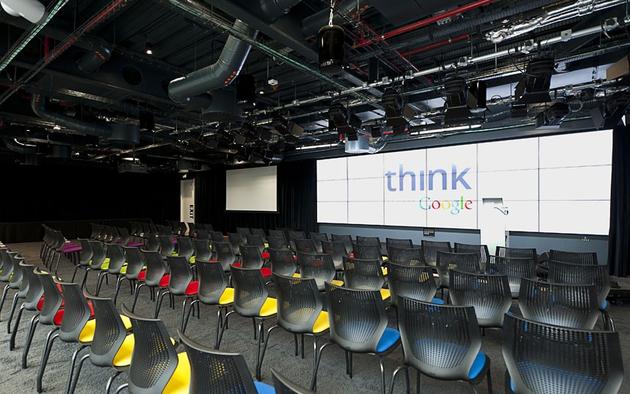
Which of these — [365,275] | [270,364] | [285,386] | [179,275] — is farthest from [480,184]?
[285,386]

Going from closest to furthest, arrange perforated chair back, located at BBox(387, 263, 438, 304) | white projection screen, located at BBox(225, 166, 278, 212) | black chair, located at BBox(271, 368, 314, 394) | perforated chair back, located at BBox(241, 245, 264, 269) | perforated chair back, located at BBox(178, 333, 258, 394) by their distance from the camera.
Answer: black chair, located at BBox(271, 368, 314, 394) < perforated chair back, located at BBox(178, 333, 258, 394) < perforated chair back, located at BBox(387, 263, 438, 304) < perforated chair back, located at BBox(241, 245, 264, 269) < white projection screen, located at BBox(225, 166, 278, 212)

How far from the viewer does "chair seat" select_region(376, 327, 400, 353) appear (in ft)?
7.55

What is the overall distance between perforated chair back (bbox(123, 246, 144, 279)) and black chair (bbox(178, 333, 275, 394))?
362 cm

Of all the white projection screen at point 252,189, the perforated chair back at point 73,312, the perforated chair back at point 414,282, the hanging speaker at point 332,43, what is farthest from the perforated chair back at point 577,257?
the white projection screen at point 252,189

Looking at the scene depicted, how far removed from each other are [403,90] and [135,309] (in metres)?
5.49

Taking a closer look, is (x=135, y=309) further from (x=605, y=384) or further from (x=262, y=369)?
(x=605, y=384)

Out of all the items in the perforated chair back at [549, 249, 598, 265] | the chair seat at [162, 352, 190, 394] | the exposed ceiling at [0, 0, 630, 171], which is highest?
the exposed ceiling at [0, 0, 630, 171]

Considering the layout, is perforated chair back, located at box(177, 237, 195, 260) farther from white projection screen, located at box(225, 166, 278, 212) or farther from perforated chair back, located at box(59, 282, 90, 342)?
white projection screen, located at box(225, 166, 278, 212)

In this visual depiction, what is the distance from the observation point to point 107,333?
2.14 meters

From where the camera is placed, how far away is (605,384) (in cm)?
154

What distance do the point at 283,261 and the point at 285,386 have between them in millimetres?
3458

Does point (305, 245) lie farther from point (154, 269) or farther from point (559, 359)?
point (559, 359)

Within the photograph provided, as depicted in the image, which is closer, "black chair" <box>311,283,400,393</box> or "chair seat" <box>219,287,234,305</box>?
"black chair" <box>311,283,400,393</box>

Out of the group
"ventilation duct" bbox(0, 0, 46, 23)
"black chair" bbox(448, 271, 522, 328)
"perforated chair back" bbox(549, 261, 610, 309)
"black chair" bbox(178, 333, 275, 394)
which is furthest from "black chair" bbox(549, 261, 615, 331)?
"ventilation duct" bbox(0, 0, 46, 23)
